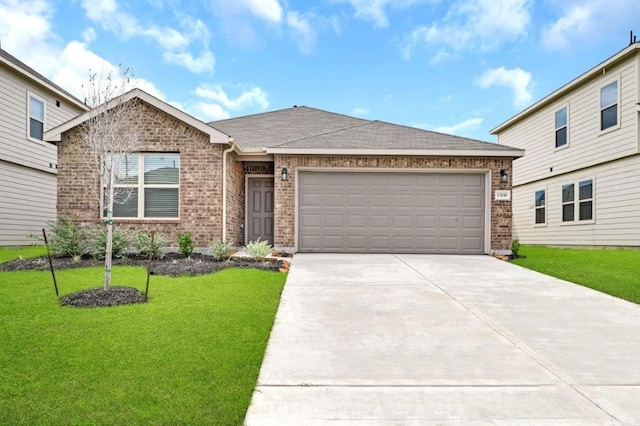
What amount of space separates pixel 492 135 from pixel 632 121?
31.4ft

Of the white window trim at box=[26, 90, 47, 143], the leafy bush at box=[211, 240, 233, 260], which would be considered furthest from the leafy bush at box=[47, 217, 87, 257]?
the white window trim at box=[26, 90, 47, 143]

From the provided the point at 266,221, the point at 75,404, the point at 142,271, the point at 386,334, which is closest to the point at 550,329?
the point at 386,334

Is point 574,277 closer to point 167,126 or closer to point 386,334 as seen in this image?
point 386,334

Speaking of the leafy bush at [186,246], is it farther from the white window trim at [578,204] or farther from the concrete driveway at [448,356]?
the white window trim at [578,204]

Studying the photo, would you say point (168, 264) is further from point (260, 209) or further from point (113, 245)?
point (260, 209)

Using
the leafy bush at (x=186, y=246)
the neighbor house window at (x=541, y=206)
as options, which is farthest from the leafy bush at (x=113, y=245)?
the neighbor house window at (x=541, y=206)

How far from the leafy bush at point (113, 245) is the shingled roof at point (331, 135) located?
170 inches

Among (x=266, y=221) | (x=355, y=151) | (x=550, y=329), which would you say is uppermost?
(x=355, y=151)

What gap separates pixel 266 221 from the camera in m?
13.6

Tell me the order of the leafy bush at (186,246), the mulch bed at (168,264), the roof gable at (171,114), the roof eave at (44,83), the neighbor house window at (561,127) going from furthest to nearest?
the neighbor house window at (561,127) < the roof eave at (44,83) < the roof gable at (171,114) < the leafy bush at (186,246) < the mulch bed at (168,264)

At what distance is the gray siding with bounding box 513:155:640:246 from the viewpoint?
1317cm

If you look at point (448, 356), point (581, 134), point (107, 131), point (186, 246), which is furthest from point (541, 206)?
point (107, 131)

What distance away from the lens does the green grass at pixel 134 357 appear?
3104mm

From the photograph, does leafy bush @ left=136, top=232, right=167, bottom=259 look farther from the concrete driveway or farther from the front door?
the concrete driveway
